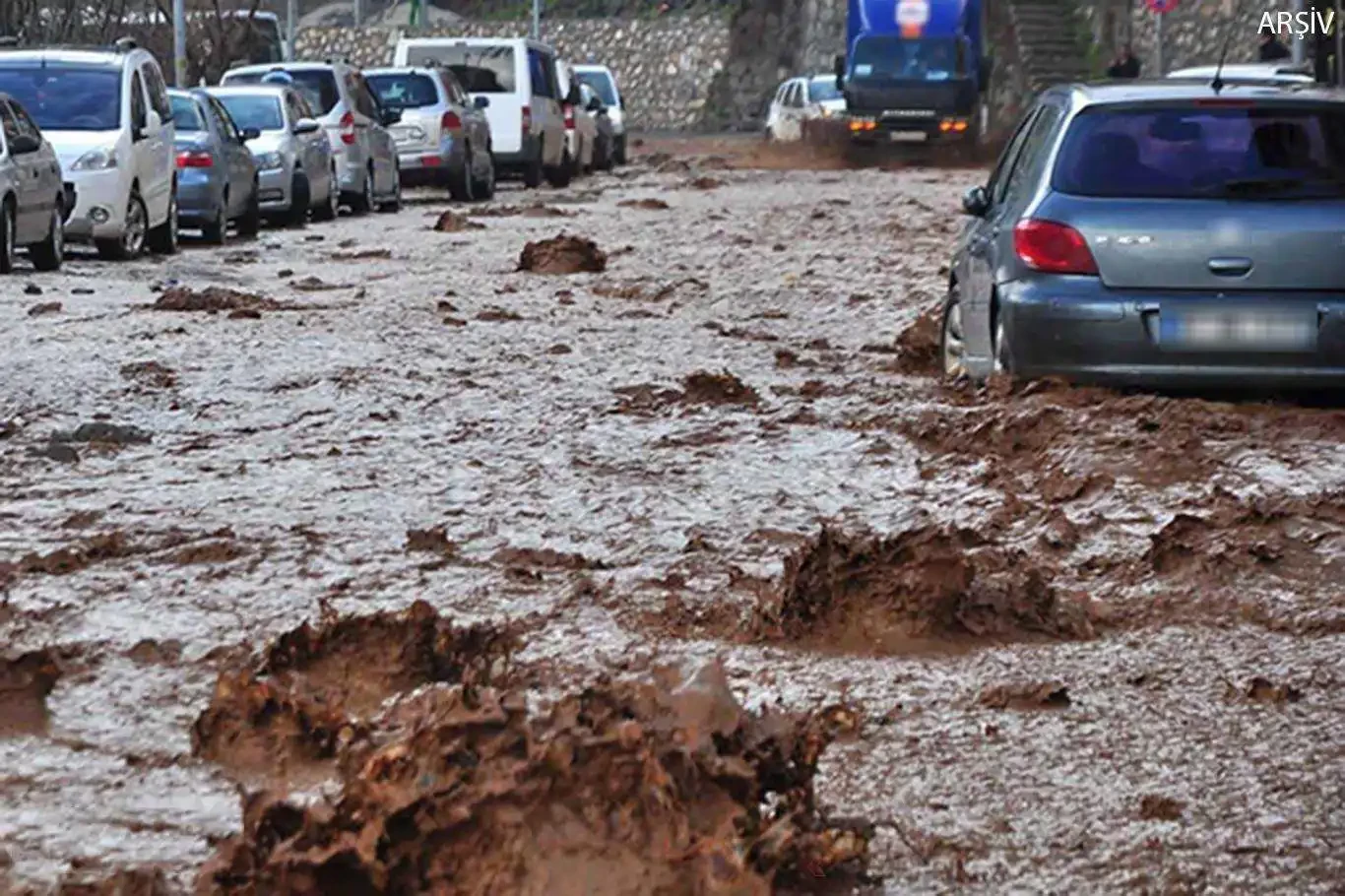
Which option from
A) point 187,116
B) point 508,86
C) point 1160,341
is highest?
point 1160,341

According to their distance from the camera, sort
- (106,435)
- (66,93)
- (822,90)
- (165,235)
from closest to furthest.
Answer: (106,435) → (66,93) → (165,235) → (822,90)

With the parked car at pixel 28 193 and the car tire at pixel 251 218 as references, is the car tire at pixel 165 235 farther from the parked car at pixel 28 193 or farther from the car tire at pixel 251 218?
the car tire at pixel 251 218

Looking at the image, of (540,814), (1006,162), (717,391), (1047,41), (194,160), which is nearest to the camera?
(540,814)

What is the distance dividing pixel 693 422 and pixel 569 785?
7474mm

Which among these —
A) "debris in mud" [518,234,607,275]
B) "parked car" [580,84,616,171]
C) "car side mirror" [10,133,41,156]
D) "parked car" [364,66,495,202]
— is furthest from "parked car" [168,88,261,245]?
"parked car" [580,84,616,171]

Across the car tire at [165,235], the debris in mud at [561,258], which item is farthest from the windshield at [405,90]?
the debris in mud at [561,258]

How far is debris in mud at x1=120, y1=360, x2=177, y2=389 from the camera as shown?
539 inches

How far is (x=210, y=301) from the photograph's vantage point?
723 inches

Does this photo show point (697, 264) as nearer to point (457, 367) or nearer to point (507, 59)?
point (457, 367)

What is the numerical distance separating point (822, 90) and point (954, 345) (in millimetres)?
44765

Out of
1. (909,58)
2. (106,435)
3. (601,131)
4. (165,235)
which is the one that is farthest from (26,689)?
(909,58)

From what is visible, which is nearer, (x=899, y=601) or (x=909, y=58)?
(x=899, y=601)

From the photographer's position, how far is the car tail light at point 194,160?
86.6ft

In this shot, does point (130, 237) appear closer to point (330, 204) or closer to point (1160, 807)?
point (330, 204)
